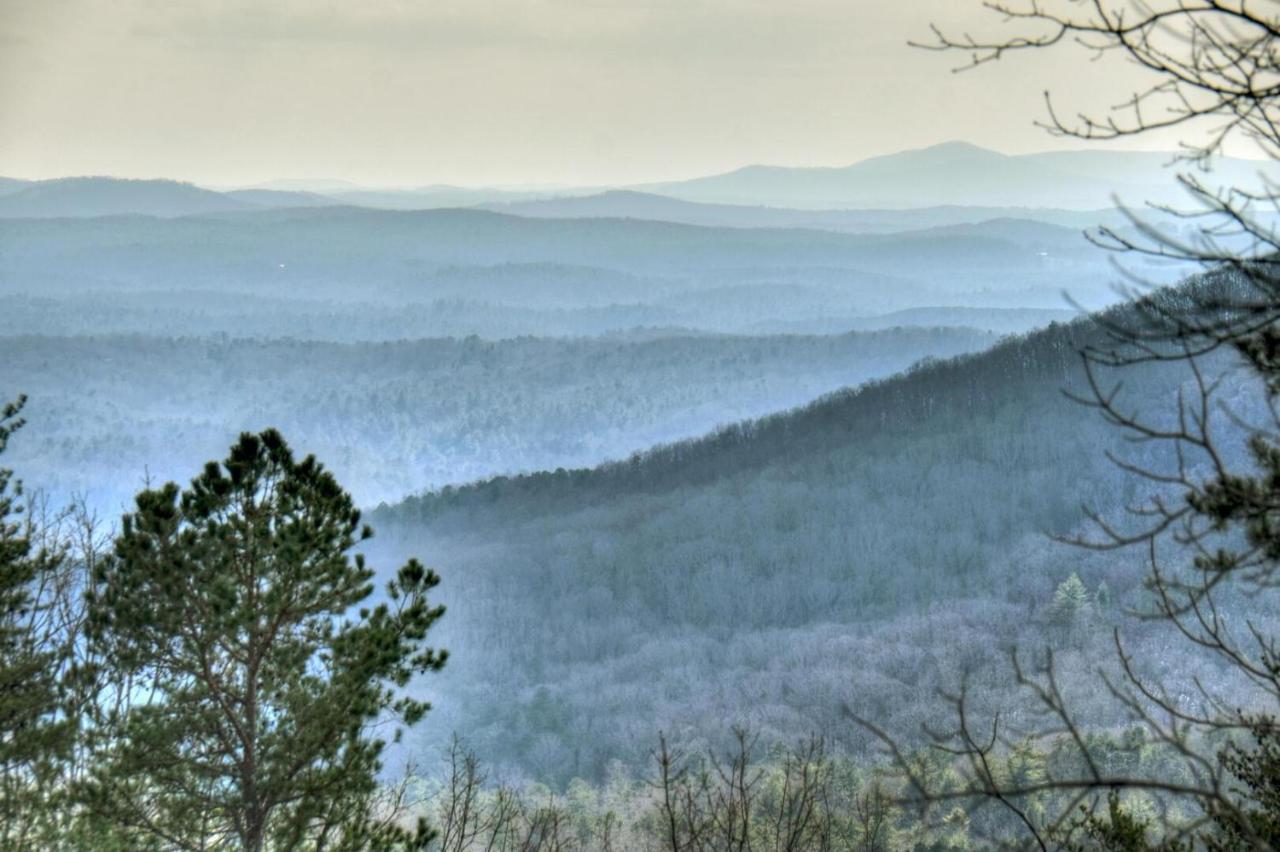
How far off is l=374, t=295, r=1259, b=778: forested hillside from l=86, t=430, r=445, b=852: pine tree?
47980mm

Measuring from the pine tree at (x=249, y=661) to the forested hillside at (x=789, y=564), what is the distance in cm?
4798

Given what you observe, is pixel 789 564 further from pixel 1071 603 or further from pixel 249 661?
pixel 249 661

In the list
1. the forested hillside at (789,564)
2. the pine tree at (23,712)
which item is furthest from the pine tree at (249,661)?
the forested hillside at (789,564)

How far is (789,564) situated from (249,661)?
81.1 meters

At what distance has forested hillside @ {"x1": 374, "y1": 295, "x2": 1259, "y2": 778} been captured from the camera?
6469 cm

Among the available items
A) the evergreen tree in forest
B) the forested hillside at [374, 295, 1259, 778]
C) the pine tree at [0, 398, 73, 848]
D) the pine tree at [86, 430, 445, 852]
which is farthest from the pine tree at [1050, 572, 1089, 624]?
the pine tree at [0, 398, 73, 848]

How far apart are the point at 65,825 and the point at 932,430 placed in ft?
307

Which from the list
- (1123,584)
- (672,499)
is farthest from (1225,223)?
(672,499)

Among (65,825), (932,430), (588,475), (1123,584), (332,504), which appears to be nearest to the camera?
(65,825)

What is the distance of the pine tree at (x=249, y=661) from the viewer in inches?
357

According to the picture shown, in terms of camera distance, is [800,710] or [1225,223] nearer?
Result: [1225,223]

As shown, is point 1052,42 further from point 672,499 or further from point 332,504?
point 672,499

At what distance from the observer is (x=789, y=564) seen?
89125 millimetres

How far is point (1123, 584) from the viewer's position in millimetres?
68062
